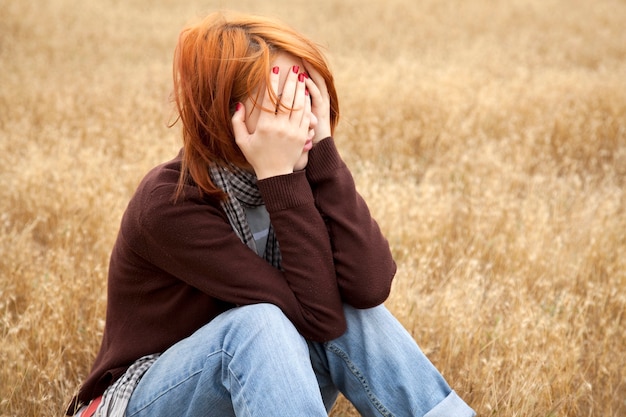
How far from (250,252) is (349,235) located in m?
0.33

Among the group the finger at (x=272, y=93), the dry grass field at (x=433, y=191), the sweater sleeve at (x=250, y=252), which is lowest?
the dry grass field at (x=433, y=191)

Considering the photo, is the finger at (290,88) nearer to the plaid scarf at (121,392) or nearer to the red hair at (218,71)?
the red hair at (218,71)

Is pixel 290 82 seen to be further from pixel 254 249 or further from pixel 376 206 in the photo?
pixel 376 206

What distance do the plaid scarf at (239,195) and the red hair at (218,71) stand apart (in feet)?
0.14

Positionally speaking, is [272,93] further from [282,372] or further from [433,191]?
[433,191]

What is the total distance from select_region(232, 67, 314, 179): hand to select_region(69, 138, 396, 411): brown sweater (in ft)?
0.17

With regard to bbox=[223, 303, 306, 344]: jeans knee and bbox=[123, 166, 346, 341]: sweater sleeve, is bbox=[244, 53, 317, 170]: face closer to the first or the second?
bbox=[123, 166, 346, 341]: sweater sleeve

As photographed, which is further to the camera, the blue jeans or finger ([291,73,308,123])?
finger ([291,73,308,123])

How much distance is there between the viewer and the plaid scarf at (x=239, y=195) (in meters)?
2.08

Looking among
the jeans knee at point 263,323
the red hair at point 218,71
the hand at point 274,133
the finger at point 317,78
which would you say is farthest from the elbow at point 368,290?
the finger at point 317,78

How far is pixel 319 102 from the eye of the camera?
2.20 m

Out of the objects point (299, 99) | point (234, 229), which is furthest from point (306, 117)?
point (234, 229)

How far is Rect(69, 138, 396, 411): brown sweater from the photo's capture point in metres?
1.95

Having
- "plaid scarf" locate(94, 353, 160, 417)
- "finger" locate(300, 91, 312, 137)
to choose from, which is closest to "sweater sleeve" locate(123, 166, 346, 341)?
"finger" locate(300, 91, 312, 137)
